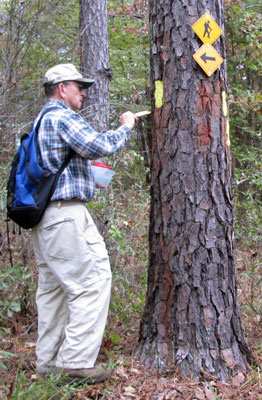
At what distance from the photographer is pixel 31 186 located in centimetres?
278

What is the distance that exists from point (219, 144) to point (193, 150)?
19 centimetres

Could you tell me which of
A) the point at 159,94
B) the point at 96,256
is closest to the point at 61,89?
the point at 159,94

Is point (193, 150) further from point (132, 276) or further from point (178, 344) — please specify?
point (132, 276)

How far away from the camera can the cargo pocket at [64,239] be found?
275cm

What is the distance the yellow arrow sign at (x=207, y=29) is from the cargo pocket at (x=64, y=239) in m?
1.47

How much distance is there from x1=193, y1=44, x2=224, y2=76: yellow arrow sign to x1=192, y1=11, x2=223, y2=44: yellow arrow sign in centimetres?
5

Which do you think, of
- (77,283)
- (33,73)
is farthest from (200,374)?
(33,73)

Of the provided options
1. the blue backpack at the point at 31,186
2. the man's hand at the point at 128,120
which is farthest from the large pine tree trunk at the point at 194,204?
the blue backpack at the point at 31,186

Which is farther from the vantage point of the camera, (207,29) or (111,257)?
(111,257)

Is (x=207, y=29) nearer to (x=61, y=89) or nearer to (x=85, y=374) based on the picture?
(x=61, y=89)

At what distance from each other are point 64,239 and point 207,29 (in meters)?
1.67

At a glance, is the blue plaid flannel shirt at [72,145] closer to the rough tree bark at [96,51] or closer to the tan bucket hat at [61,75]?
the tan bucket hat at [61,75]

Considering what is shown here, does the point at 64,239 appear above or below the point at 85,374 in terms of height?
above

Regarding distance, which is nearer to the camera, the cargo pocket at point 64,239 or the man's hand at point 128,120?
the cargo pocket at point 64,239
